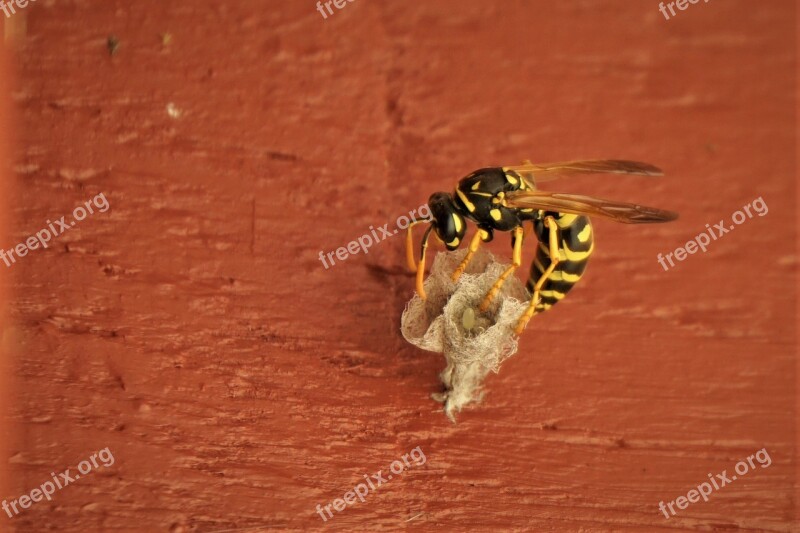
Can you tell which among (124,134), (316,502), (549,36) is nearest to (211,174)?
(124,134)

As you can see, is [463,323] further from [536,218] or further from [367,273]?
[536,218]

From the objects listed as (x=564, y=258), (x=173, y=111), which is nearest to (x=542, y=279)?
(x=564, y=258)

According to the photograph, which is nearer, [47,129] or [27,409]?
[27,409]

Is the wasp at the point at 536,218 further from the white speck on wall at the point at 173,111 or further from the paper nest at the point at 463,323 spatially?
the white speck on wall at the point at 173,111

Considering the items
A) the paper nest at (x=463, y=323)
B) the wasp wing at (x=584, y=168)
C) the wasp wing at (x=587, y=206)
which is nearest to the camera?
the paper nest at (x=463, y=323)

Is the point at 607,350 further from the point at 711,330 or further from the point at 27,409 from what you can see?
the point at 27,409

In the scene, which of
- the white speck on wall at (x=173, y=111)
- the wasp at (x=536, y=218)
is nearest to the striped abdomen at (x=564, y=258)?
the wasp at (x=536, y=218)
